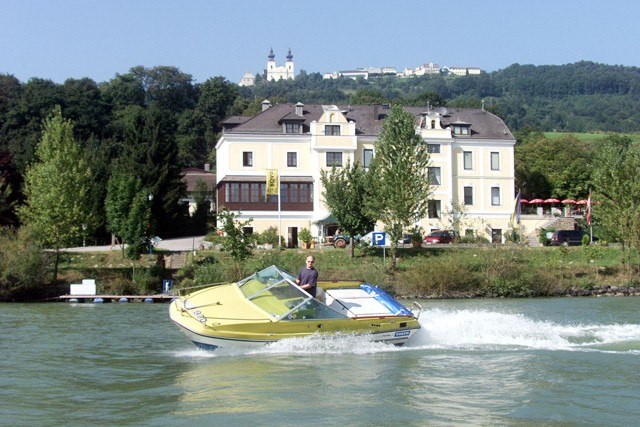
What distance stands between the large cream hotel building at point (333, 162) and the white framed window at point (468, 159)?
9cm

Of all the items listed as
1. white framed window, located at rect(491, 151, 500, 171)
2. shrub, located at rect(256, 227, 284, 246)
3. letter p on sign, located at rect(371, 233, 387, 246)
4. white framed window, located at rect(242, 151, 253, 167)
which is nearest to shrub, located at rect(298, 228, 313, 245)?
shrub, located at rect(256, 227, 284, 246)

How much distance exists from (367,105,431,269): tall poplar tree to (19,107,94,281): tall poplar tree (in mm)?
18655

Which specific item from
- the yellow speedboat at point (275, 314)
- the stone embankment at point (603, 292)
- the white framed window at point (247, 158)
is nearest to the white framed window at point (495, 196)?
the white framed window at point (247, 158)

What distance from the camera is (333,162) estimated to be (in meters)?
66.9

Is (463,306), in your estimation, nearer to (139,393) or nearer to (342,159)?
(139,393)

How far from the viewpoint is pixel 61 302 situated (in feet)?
142

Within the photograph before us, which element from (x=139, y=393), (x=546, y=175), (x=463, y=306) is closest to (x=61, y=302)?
(x=463, y=306)

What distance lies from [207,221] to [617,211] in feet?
118

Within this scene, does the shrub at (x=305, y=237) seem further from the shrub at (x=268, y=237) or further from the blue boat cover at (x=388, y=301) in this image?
the blue boat cover at (x=388, y=301)

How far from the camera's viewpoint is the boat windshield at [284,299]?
70.6ft

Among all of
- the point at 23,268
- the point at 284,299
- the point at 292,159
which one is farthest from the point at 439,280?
the point at 284,299

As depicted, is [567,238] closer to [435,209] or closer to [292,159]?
[435,209]

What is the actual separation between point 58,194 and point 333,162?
2530cm

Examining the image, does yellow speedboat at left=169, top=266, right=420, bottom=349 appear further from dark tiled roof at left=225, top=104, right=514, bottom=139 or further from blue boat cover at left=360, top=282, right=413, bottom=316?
dark tiled roof at left=225, top=104, right=514, bottom=139
